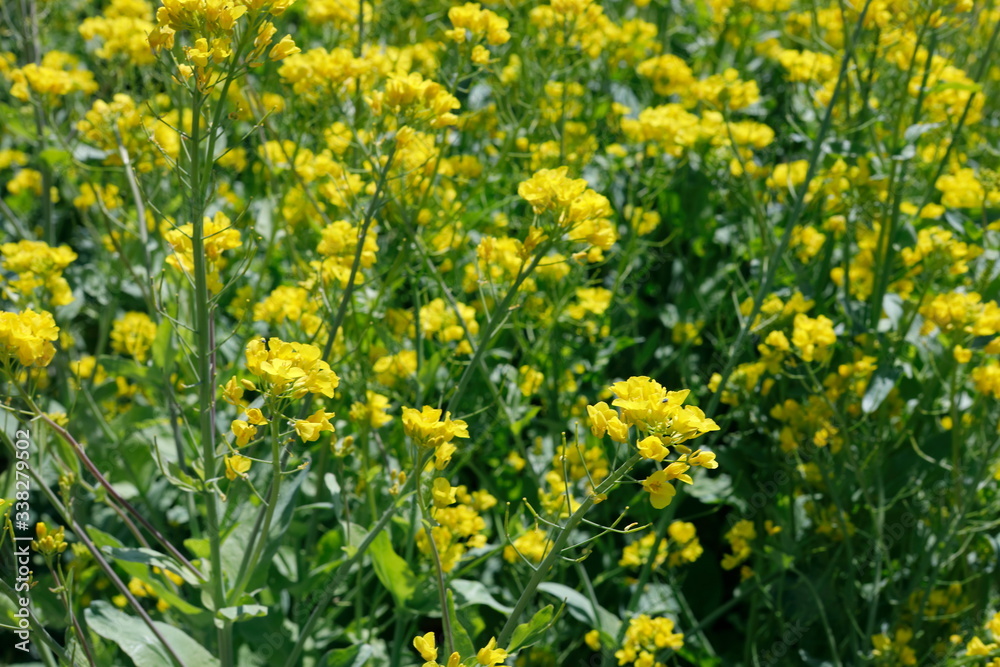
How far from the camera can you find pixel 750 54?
4336 millimetres

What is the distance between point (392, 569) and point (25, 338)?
95cm

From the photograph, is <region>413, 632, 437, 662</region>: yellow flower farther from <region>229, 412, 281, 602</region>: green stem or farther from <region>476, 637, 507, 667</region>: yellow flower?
<region>229, 412, 281, 602</region>: green stem

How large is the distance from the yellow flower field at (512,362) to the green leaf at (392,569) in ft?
0.03

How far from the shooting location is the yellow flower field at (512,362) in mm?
1915

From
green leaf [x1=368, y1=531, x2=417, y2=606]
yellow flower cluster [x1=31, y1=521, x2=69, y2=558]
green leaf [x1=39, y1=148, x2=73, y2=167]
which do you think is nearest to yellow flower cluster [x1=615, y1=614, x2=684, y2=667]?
green leaf [x1=368, y1=531, x2=417, y2=606]

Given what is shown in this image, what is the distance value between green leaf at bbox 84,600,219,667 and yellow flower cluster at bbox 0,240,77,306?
75 cm

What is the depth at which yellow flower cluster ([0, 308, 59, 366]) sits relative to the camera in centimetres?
147

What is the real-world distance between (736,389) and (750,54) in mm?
2343

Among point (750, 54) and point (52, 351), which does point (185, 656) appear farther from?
point (750, 54)

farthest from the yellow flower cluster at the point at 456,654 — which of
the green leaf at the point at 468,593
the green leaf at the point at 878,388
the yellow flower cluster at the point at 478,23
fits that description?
the yellow flower cluster at the point at 478,23

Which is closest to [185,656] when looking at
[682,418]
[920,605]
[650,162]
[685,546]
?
[682,418]

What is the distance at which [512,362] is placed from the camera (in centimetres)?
329

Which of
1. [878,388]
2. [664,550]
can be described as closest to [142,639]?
[664,550]

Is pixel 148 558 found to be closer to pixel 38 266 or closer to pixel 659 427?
pixel 38 266
